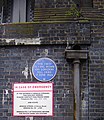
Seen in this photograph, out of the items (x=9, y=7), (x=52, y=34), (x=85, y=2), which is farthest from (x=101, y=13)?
(x=9, y=7)

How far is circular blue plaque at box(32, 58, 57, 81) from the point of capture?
6629 mm

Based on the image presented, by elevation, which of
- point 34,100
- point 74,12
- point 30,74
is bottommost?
point 34,100

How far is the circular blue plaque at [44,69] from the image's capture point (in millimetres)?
6629

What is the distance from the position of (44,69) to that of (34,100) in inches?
27.6

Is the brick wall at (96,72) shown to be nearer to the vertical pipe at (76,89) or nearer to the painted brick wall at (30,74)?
the vertical pipe at (76,89)

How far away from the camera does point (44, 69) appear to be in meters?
6.65

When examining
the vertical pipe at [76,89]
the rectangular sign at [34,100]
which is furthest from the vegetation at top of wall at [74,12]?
the rectangular sign at [34,100]

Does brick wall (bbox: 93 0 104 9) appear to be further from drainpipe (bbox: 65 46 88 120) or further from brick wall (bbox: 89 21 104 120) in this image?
drainpipe (bbox: 65 46 88 120)

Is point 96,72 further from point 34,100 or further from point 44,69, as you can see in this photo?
point 34,100

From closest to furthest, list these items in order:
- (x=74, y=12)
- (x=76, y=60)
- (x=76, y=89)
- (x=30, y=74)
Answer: (x=76, y=89), (x=76, y=60), (x=30, y=74), (x=74, y=12)

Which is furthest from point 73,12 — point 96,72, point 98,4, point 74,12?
point 96,72

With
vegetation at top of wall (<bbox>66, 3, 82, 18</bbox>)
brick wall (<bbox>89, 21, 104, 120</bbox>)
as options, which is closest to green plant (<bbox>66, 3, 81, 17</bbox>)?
vegetation at top of wall (<bbox>66, 3, 82, 18</bbox>)

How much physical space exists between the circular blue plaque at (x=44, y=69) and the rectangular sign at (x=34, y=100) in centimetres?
15

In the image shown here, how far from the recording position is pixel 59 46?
267 inches
